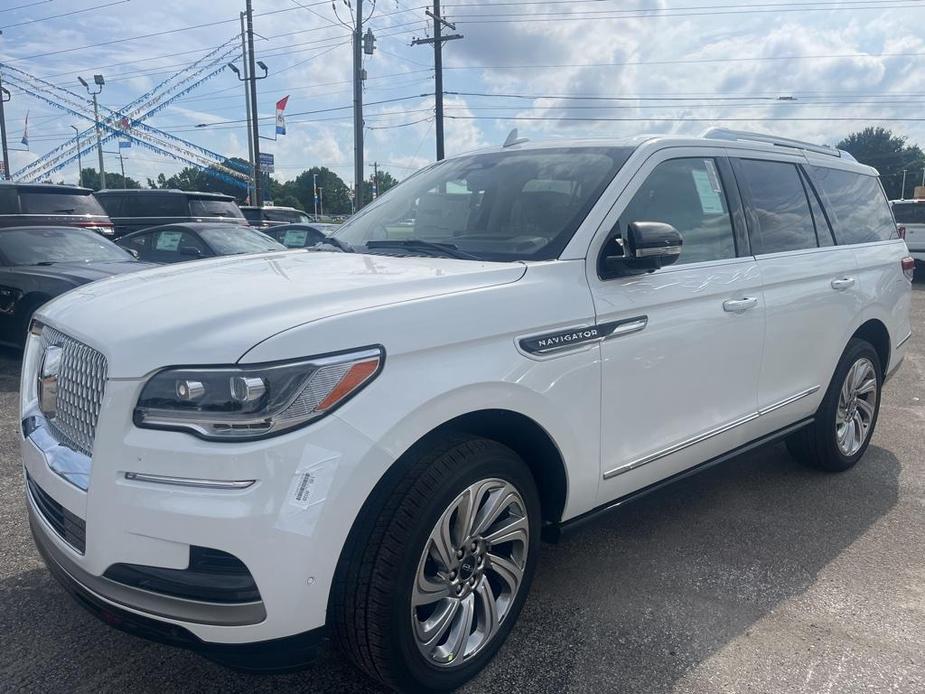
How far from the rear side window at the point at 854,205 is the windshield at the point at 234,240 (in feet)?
24.0

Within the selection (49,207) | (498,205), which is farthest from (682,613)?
(49,207)

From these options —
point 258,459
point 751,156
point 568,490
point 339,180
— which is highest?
point 339,180

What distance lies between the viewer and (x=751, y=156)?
390cm

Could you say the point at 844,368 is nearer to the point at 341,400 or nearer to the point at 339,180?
the point at 341,400

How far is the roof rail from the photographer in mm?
3907

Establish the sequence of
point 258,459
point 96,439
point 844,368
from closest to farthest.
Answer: point 258,459
point 96,439
point 844,368

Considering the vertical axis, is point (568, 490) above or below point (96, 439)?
below

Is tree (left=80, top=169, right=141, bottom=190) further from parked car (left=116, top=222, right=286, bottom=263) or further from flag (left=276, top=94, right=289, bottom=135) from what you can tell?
parked car (left=116, top=222, right=286, bottom=263)

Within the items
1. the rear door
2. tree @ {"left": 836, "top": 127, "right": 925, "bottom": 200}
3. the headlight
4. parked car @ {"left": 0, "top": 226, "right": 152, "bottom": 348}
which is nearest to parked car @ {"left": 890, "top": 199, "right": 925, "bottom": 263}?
the rear door

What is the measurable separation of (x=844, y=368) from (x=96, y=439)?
4.07 m

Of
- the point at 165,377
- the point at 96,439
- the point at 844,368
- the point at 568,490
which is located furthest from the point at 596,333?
the point at 844,368

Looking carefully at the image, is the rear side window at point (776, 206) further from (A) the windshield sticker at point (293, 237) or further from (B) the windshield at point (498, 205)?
(A) the windshield sticker at point (293, 237)

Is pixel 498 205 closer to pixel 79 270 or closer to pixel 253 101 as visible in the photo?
pixel 79 270

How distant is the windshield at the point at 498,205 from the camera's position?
3.00m
